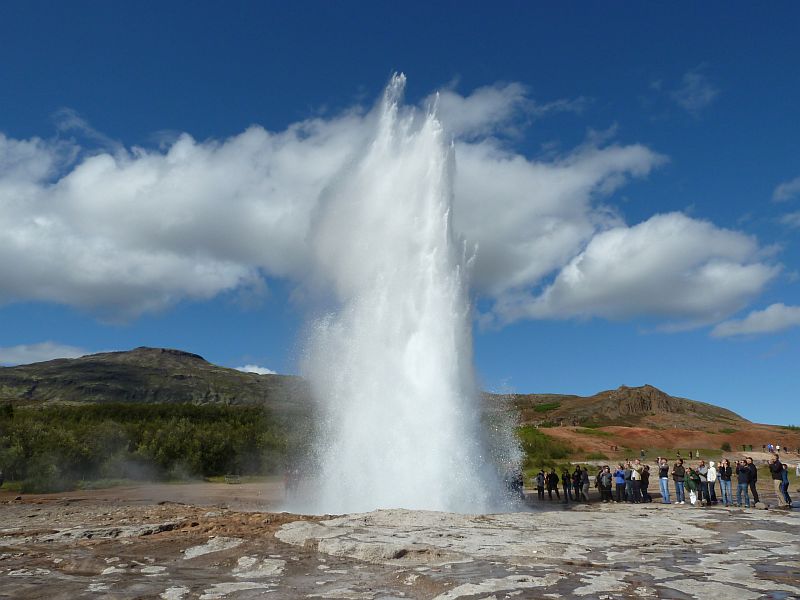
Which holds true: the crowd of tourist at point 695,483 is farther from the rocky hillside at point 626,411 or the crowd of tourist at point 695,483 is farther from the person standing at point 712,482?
the rocky hillside at point 626,411

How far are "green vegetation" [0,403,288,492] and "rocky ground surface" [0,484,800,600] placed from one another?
2153 cm

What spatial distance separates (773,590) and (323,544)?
22.7ft

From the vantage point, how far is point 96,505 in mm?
21203

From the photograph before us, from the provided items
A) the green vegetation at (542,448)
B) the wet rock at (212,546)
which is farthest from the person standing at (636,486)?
the green vegetation at (542,448)

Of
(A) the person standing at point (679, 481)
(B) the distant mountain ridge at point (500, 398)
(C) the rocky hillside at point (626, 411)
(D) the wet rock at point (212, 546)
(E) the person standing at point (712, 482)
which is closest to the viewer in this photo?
(D) the wet rock at point (212, 546)

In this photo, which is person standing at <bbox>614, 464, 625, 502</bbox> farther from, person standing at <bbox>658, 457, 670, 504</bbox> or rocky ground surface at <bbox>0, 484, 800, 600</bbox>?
rocky ground surface at <bbox>0, 484, 800, 600</bbox>

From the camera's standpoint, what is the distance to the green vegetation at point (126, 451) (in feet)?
114

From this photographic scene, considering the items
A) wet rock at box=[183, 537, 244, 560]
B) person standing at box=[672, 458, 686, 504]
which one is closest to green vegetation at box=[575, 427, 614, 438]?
person standing at box=[672, 458, 686, 504]

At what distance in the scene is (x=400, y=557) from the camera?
10.2 metres

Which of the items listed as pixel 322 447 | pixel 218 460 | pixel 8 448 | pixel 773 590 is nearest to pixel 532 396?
pixel 218 460

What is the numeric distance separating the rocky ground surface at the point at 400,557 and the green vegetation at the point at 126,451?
2153cm

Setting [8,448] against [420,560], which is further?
[8,448]

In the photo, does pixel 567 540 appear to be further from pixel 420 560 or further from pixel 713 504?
pixel 713 504

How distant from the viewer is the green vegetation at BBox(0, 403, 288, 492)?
34.8 m
